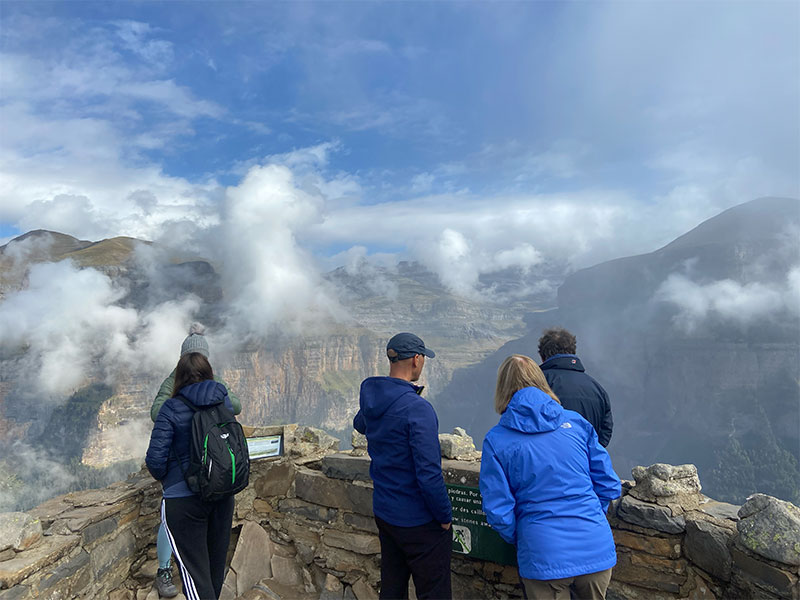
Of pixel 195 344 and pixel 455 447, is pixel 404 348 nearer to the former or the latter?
pixel 455 447

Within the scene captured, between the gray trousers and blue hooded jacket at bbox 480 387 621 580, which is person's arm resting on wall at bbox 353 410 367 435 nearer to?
blue hooded jacket at bbox 480 387 621 580

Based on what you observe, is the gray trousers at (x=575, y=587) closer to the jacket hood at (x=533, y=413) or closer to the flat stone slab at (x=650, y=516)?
the jacket hood at (x=533, y=413)

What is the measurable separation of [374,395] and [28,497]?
197 m

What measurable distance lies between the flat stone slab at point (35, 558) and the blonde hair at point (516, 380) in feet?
16.0

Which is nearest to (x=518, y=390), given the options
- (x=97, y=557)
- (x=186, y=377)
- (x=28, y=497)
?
(x=186, y=377)

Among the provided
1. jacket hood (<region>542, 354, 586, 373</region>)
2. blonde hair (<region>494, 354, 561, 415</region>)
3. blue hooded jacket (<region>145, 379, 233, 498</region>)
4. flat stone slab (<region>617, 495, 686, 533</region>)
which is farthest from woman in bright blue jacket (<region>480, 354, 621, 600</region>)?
blue hooded jacket (<region>145, 379, 233, 498</region>)

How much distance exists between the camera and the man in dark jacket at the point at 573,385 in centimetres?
490

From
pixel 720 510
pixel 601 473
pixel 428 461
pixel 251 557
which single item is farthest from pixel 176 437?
pixel 720 510

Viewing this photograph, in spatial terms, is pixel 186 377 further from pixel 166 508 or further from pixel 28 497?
pixel 28 497

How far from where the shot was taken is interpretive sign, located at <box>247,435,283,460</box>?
7578 millimetres

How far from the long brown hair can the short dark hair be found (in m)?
3.67

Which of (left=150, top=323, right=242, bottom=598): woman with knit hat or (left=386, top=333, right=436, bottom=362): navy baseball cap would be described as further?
(left=150, top=323, right=242, bottom=598): woman with knit hat

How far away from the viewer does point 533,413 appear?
3725 millimetres

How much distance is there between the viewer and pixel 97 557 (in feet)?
19.7
